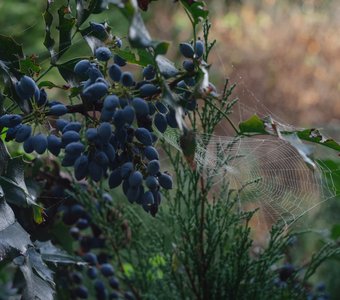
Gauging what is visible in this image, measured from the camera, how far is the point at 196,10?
2.19ft

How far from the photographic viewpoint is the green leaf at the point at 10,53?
2.52 ft

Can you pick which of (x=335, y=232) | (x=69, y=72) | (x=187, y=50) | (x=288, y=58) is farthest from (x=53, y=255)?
(x=288, y=58)

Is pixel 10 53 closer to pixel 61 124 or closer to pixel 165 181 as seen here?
pixel 61 124

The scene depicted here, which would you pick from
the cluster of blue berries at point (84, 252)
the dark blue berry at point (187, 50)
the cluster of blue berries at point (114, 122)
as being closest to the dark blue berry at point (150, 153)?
the cluster of blue berries at point (114, 122)

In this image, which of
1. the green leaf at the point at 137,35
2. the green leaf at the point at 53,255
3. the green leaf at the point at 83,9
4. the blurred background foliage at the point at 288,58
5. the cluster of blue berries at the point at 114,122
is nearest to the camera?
the green leaf at the point at 137,35

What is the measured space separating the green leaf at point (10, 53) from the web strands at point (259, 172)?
0.68 ft

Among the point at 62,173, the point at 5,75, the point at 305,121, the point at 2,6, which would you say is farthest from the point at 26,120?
the point at 305,121

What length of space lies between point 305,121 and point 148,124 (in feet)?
19.4

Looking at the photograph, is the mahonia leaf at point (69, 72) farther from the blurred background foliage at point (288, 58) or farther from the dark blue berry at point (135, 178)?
the blurred background foliage at point (288, 58)

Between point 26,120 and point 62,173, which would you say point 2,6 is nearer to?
point 62,173

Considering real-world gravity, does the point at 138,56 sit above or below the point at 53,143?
above

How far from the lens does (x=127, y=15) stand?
0.57 meters

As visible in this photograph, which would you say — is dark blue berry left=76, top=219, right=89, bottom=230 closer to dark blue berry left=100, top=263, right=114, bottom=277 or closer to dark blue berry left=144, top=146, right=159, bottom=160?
dark blue berry left=100, top=263, right=114, bottom=277

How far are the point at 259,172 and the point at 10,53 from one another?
54cm
